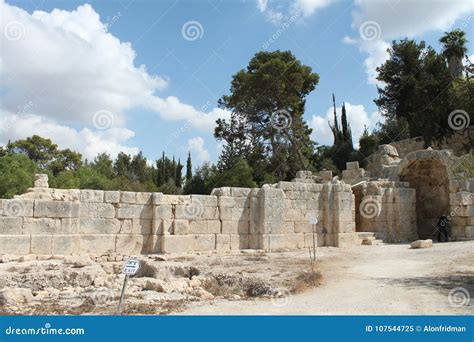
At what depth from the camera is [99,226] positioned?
39.2 feet

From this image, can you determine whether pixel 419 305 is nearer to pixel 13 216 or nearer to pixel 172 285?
pixel 172 285

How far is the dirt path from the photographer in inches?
235

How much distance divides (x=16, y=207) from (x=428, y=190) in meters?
17.6

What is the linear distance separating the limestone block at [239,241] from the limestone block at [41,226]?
5.32 m

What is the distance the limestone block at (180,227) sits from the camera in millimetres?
12797

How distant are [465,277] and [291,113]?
24189 millimetres

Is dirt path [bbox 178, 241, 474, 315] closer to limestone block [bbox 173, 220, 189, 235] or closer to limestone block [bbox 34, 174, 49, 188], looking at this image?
limestone block [bbox 173, 220, 189, 235]

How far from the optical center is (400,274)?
9156mm

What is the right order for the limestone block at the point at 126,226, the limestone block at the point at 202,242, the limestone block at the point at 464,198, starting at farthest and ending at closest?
the limestone block at the point at 464,198 < the limestone block at the point at 202,242 < the limestone block at the point at 126,226

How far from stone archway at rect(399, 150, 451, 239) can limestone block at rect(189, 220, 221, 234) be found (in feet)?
33.7

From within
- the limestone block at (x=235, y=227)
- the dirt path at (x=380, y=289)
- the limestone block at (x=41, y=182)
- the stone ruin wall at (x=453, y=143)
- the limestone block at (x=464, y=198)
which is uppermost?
the stone ruin wall at (x=453, y=143)

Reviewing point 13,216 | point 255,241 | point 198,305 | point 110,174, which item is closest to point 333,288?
point 198,305

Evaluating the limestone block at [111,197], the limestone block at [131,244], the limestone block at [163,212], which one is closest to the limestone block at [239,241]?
the limestone block at [163,212]

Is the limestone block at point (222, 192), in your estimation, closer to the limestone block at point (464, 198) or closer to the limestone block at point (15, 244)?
the limestone block at point (15, 244)
